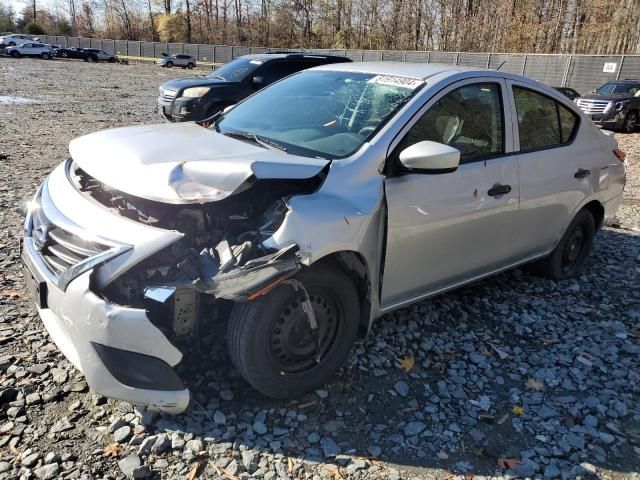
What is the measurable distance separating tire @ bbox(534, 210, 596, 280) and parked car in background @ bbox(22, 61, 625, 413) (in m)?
0.70

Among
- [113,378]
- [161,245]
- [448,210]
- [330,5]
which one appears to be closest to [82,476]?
[113,378]

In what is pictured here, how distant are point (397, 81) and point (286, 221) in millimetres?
1519

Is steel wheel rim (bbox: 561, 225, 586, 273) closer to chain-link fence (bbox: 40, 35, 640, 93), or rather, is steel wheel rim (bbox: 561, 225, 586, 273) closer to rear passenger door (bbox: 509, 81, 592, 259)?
rear passenger door (bbox: 509, 81, 592, 259)

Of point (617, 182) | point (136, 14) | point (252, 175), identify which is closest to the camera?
point (252, 175)

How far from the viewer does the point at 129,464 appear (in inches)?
95.3

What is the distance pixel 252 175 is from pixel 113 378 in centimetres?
114

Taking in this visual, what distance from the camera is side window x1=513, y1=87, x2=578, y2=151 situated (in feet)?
13.0

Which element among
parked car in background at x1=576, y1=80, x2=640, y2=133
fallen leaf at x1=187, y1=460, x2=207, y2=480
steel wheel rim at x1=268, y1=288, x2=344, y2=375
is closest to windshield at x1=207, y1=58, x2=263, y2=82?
steel wheel rim at x1=268, y1=288, x2=344, y2=375

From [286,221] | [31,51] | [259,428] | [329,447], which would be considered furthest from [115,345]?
[31,51]

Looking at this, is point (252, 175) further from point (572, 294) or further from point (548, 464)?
point (572, 294)

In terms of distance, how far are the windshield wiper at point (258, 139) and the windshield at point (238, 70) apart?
7779 millimetres

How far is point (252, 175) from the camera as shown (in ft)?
8.39

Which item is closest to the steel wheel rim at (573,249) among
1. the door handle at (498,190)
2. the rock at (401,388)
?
the door handle at (498,190)

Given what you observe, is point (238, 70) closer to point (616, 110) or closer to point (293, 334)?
point (293, 334)
